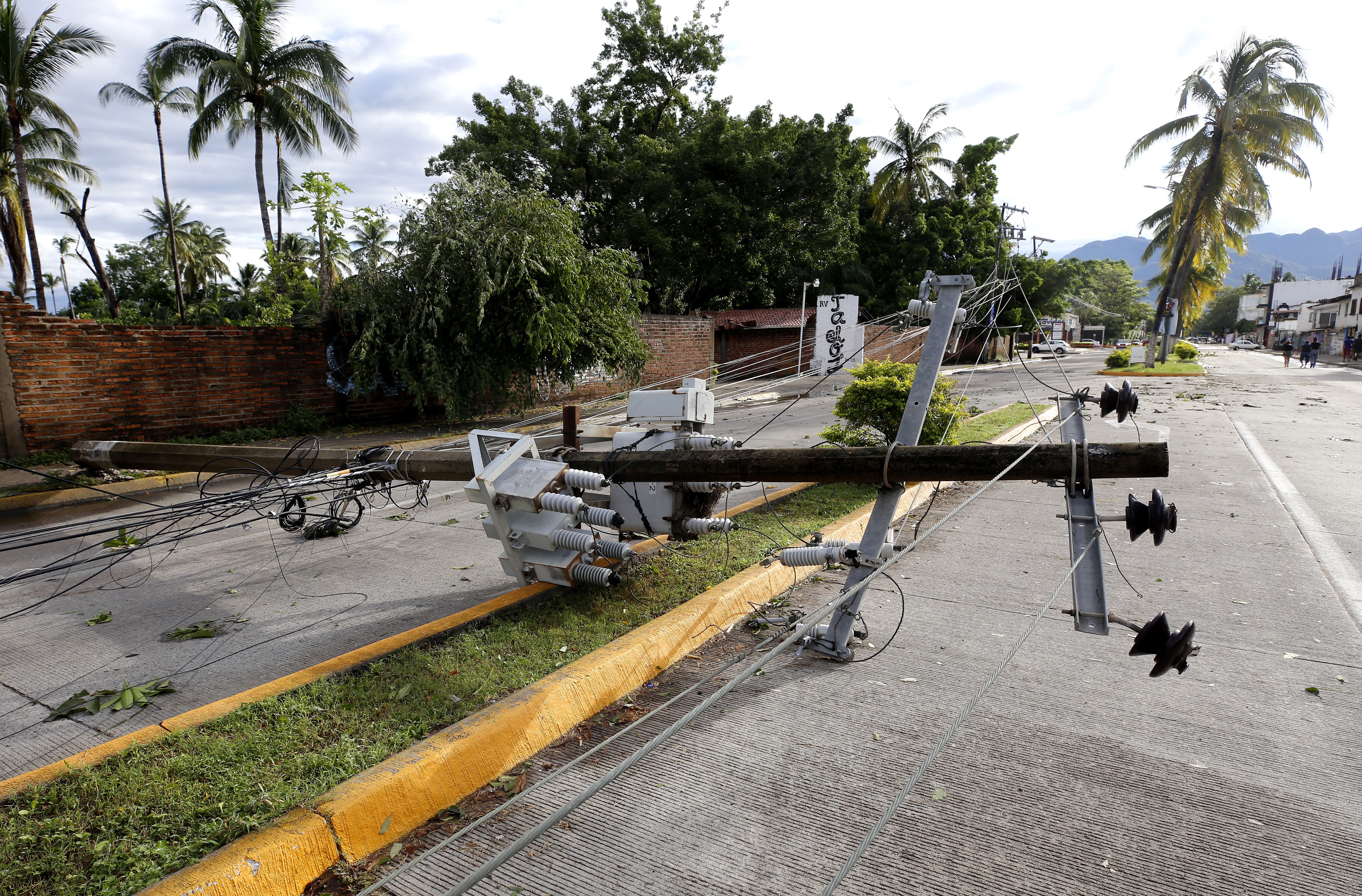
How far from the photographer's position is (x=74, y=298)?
40.2m

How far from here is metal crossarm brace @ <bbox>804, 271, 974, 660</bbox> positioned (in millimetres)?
4074

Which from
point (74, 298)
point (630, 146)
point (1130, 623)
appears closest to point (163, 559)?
point (1130, 623)

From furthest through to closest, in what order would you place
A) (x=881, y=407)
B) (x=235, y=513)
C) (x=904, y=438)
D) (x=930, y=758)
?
(x=881, y=407) → (x=235, y=513) → (x=904, y=438) → (x=930, y=758)

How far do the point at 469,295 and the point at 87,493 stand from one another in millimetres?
6518

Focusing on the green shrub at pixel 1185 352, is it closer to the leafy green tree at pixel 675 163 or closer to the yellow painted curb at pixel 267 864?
the leafy green tree at pixel 675 163

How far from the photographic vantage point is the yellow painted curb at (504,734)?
2793 mm

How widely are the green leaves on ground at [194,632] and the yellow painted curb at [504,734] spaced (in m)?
2.48

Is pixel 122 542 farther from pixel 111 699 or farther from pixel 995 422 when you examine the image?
pixel 995 422

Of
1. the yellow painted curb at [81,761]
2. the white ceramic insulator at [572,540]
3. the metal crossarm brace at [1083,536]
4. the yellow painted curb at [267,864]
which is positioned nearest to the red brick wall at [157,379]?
the white ceramic insulator at [572,540]

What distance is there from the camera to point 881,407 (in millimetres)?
8586

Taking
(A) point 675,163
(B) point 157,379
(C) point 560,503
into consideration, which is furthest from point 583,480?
(A) point 675,163

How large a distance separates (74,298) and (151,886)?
4983 centimetres

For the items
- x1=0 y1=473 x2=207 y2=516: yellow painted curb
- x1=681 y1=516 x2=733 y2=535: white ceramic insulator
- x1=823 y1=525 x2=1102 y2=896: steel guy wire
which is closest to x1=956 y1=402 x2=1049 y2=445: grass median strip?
x1=681 y1=516 x2=733 y2=535: white ceramic insulator

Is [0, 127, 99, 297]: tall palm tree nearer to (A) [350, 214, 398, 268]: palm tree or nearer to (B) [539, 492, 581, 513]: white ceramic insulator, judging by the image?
(A) [350, 214, 398, 268]: palm tree
